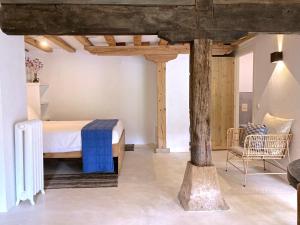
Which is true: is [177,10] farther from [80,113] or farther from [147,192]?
[80,113]

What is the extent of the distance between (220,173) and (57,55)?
4.57m

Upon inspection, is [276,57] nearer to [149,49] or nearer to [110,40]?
[149,49]

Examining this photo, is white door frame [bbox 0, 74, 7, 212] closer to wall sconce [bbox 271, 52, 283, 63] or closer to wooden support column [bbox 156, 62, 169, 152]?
wooden support column [bbox 156, 62, 169, 152]

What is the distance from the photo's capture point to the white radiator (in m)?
3.08

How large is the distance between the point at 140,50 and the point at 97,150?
253 centimetres

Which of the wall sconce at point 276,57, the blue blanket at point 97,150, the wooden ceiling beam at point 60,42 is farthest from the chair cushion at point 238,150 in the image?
the wooden ceiling beam at point 60,42

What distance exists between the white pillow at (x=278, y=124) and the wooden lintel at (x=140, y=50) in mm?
2310

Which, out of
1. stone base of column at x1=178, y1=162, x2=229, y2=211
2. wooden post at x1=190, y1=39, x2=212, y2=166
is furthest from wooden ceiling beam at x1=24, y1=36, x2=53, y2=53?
stone base of column at x1=178, y1=162, x2=229, y2=211

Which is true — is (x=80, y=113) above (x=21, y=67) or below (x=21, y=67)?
below

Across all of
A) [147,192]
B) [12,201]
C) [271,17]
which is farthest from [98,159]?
[271,17]

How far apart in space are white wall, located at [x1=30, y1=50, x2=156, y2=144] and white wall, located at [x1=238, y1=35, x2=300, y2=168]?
8.27ft

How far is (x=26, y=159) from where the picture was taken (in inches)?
123

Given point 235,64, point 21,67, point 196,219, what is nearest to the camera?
point 196,219

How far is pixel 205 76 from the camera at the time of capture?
9.70 feet
